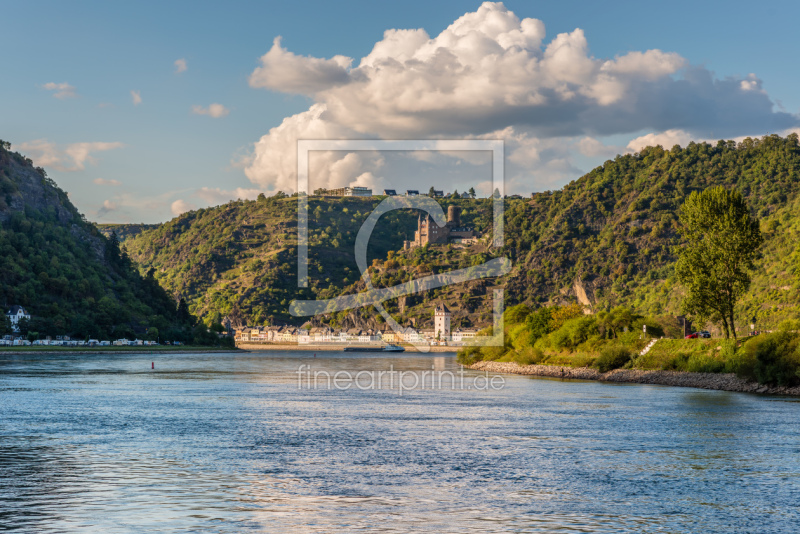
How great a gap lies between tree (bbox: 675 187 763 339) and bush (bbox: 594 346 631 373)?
15.1 m

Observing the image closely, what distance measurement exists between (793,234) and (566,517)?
147m

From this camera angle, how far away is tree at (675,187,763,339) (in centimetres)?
8338

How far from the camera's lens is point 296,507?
81.3 ft

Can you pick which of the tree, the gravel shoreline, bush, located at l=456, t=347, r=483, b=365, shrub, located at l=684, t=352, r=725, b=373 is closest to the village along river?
the gravel shoreline

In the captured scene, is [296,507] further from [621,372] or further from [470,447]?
[621,372]

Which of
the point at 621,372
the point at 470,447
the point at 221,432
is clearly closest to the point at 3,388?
the point at 221,432

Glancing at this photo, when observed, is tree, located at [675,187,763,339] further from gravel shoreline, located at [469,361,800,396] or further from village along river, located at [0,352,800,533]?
village along river, located at [0,352,800,533]

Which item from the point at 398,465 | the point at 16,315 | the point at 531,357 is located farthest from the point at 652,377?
the point at 16,315

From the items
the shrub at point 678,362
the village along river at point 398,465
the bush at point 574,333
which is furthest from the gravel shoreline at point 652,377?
the village along river at point 398,465

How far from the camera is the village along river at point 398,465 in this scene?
23484 millimetres

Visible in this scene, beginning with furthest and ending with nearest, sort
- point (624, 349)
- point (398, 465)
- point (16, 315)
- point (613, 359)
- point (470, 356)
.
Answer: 1. point (16, 315)
2. point (470, 356)
3. point (624, 349)
4. point (613, 359)
5. point (398, 465)

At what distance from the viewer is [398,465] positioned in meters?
33.0

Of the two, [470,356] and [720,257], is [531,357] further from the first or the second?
[720,257]

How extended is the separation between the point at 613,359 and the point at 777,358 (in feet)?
97.9
